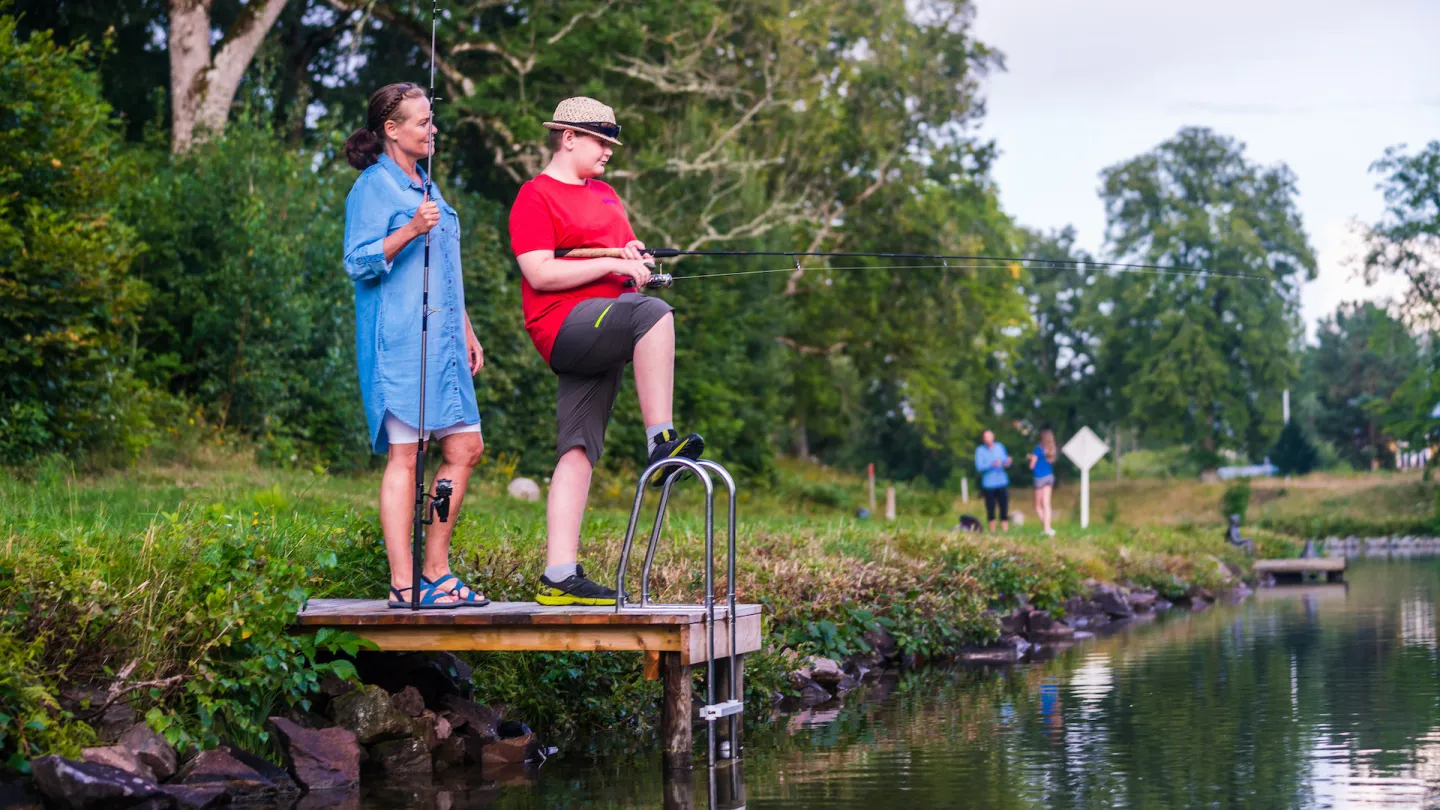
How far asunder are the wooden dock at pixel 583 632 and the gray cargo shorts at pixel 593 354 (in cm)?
72

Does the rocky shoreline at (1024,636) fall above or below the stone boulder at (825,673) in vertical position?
below

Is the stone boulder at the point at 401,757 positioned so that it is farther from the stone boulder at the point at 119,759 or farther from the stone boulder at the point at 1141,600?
the stone boulder at the point at 1141,600

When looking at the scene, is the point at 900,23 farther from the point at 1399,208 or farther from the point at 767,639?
the point at 767,639

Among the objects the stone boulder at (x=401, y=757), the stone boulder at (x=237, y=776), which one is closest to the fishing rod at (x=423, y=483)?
the stone boulder at (x=401, y=757)

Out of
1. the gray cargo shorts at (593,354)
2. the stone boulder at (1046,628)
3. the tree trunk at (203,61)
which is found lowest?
the stone boulder at (1046,628)

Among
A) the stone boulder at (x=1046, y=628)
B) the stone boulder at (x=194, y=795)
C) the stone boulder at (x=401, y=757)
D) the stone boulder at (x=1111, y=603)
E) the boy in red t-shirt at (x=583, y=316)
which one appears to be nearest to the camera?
the stone boulder at (x=194, y=795)

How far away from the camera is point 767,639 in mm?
10281

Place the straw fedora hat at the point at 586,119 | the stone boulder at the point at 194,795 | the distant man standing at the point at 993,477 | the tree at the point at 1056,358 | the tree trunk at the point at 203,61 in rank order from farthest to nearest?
the tree at the point at 1056,358 → the distant man standing at the point at 993,477 → the tree trunk at the point at 203,61 → the straw fedora hat at the point at 586,119 → the stone boulder at the point at 194,795

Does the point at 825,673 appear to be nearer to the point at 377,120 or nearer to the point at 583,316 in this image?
the point at 583,316

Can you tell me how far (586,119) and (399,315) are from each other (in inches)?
44.8

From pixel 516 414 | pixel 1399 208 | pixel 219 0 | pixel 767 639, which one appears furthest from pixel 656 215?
pixel 1399 208

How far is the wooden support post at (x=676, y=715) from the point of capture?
7.23 metres

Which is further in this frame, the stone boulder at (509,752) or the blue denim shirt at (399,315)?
the stone boulder at (509,752)

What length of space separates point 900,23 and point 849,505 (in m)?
13.7
